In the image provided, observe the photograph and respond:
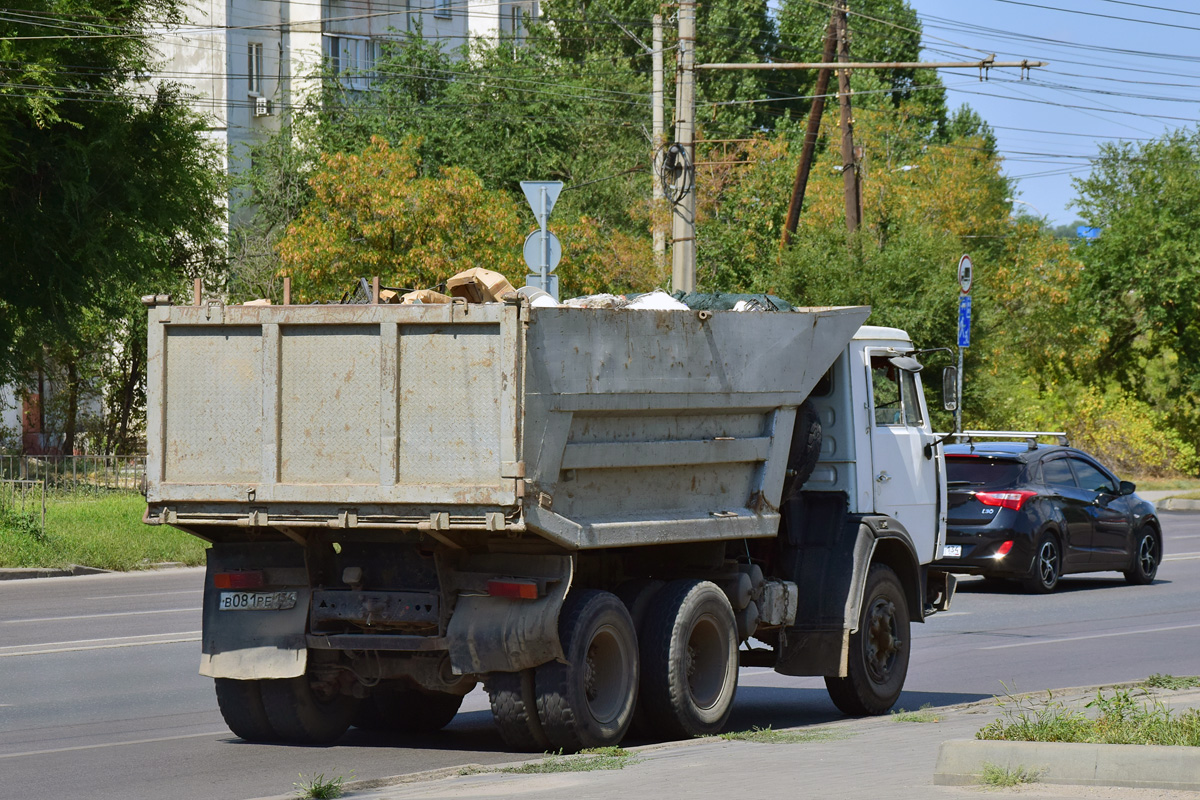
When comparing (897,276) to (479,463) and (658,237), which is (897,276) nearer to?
(658,237)

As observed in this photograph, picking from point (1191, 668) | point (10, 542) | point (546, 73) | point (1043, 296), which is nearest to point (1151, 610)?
point (1191, 668)

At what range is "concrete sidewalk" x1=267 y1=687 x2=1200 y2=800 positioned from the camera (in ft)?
21.2

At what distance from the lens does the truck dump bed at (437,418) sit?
7.77m

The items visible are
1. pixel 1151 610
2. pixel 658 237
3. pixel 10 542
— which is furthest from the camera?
pixel 658 237

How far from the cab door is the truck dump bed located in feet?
6.52

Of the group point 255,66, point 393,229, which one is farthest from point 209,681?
point 255,66

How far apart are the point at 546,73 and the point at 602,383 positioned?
2044 inches

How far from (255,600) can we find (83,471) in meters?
18.7

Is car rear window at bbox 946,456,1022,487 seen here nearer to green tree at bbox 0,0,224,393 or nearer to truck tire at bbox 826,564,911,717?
truck tire at bbox 826,564,911,717

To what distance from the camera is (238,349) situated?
8312 mm

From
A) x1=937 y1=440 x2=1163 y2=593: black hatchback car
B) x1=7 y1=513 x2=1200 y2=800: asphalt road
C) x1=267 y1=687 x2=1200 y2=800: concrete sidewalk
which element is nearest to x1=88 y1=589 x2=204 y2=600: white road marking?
x1=7 y1=513 x2=1200 y2=800: asphalt road

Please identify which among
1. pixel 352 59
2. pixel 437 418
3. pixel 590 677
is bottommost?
pixel 590 677

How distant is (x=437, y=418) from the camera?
7871 mm

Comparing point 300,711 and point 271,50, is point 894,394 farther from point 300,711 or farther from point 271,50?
point 271,50
